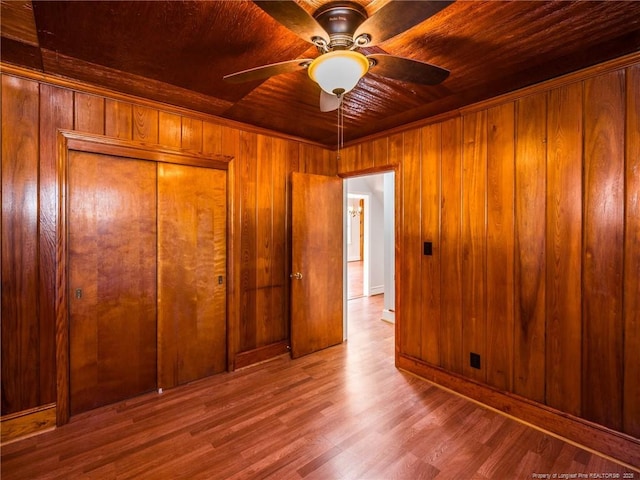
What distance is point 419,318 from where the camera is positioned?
9.71 ft

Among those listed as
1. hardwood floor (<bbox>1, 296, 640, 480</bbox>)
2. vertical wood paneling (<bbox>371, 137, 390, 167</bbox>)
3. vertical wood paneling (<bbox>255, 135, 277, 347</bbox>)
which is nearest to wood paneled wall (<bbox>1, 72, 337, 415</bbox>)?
vertical wood paneling (<bbox>255, 135, 277, 347</bbox>)

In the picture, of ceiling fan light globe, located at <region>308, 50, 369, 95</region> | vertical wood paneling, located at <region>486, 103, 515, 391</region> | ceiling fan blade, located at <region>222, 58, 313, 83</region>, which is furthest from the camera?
vertical wood paneling, located at <region>486, 103, 515, 391</region>

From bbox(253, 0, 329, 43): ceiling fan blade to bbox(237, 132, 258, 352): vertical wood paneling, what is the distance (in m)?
1.88

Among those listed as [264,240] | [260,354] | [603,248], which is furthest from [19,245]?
[603,248]

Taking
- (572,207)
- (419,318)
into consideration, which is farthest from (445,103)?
(419,318)

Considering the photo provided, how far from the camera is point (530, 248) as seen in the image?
7.35 feet

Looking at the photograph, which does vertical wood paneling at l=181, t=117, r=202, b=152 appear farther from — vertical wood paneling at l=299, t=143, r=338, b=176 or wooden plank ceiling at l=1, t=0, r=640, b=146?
vertical wood paneling at l=299, t=143, r=338, b=176

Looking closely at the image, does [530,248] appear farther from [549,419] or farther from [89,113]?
[89,113]

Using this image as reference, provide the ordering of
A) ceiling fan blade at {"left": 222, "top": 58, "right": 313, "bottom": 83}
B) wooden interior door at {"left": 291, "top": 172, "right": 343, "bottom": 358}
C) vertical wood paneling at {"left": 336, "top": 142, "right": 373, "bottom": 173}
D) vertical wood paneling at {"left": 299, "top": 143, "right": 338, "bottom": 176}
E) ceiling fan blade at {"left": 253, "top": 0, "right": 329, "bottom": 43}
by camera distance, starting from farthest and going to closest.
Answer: vertical wood paneling at {"left": 299, "top": 143, "right": 338, "bottom": 176}, vertical wood paneling at {"left": 336, "top": 142, "right": 373, "bottom": 173}, wooden interior door at {"left": 291, "top": 172, "right": 343, "bottom": 358}, ceiling fan blade at {"left": 222, "top": 58, "right": 313, "bottom": 83}, ceiling fan blade at {"left": 253, "top": 0, "right": 329, "bottom": 43}

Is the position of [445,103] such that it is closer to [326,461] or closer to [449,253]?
[449,253]

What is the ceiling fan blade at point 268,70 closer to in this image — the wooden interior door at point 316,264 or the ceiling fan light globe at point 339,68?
the ceiling fan light globe at point 339,68

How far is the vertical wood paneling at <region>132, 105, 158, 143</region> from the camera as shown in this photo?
8.09 feet

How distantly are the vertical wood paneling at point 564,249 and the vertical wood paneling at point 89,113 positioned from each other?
10.8ft

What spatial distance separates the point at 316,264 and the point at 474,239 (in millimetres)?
1664
